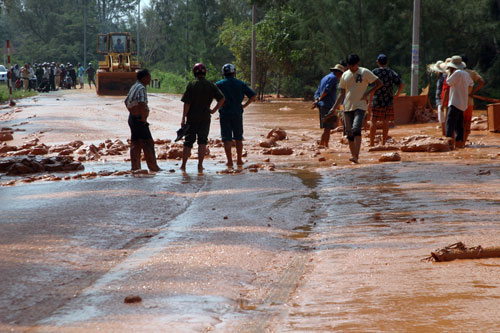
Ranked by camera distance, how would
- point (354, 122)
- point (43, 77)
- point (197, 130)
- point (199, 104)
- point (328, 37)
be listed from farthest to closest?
point (43, 77) → point (328, 37) → point (354, 122) → point (197, 130) → point (199, 104)

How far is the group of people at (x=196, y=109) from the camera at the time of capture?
10.9 metres

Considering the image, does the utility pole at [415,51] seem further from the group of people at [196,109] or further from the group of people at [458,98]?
the group of people at [196,109]

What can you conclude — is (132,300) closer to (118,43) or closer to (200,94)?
(200,94)

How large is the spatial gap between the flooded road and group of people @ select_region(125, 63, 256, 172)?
544 millimetres

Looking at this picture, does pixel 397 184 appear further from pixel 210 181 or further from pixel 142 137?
pixel 142 137

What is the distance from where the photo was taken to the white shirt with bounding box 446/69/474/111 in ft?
42.0

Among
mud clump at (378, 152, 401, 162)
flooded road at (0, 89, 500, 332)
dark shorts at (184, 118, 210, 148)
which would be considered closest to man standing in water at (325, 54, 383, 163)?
mud clump at (378, 152, 401, 162)

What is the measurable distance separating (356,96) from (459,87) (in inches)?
91.4

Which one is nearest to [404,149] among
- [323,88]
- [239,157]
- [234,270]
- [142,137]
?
[323,88]

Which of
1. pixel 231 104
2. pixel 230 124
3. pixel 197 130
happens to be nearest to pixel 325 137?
pixel 230 124

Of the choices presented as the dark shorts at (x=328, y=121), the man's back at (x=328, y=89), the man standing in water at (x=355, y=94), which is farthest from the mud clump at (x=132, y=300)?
the man's back at (x=328, y=89)

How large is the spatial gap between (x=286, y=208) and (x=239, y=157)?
4357mm

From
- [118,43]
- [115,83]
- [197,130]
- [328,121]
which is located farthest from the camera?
[118,43]

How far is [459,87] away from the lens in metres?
12.8
